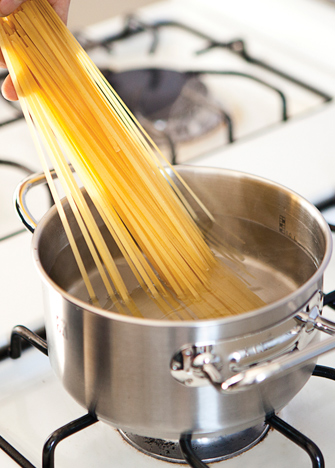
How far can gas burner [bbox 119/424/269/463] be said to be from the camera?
0.48 metres

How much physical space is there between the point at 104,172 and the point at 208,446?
0.73 ft

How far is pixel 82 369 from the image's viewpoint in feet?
1.42

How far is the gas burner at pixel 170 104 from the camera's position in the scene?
0.80m

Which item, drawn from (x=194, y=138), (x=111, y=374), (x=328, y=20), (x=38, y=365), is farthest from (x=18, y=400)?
(x=328, y=20)

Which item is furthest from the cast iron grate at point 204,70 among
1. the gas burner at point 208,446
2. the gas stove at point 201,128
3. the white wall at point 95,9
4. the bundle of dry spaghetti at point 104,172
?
Result: the white wall at point 95,9

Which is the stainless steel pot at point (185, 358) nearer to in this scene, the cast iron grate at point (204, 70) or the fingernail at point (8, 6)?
the fingernail at point (8, 6)

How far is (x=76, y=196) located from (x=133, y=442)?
0.64ft

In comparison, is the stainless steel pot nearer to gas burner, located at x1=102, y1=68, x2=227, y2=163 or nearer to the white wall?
gas burner, located at x1=102, y1=68, x2=227, y2=163

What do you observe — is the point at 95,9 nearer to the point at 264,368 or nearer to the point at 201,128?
the point at 201,128

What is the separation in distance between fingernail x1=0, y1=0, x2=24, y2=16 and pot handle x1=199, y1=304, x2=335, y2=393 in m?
0.32

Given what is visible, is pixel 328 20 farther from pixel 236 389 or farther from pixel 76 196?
pixel 236 389

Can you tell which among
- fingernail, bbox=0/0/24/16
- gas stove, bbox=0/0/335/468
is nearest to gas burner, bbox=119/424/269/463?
gas stove, bbox=0/0/335/468

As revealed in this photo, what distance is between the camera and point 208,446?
48cm

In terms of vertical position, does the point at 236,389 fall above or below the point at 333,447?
above
